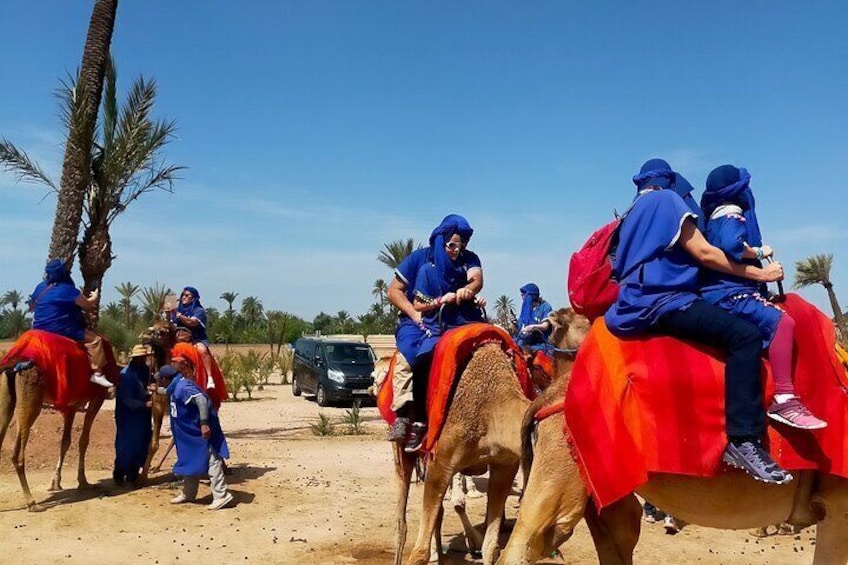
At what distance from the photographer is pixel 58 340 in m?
8.30

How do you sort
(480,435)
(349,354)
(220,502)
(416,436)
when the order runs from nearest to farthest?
(480,435) < (416,436) < (220,502) < (349,354)

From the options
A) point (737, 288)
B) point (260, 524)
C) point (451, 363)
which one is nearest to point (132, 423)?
point (260, 524)

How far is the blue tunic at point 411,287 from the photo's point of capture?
20.2 feet

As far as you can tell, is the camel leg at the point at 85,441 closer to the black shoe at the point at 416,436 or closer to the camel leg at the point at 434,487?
the black shoe at the point at 416,436

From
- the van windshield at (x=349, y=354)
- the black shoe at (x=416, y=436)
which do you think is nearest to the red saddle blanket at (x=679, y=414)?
the black shoe at (x=416, y=436)

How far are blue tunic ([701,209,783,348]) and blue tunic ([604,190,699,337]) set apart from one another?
0.40 feet

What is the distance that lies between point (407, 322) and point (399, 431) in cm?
95

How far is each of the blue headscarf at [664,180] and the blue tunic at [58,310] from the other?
22.8 feet

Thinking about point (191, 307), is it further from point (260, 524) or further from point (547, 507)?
point (547, 507)

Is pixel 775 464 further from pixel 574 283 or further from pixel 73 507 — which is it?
pixel 73 507

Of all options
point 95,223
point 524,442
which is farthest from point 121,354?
point 524,442

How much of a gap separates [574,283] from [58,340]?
659 centimetres

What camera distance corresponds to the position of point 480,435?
17.8 feet

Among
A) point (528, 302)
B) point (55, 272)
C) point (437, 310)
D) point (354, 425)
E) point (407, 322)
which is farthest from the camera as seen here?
point (354, 425)
